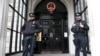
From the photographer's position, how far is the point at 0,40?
3.38m

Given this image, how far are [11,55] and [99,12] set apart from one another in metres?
3.01

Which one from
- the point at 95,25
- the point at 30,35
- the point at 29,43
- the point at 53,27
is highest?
the point at 53,27

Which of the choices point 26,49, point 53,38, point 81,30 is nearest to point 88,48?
point 81,30

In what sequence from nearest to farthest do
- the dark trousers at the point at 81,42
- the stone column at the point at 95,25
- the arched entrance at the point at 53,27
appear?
the stone column at the point at 95,25, the dark trousers at the point at 81,42, the arched entrance at the point at 53,27

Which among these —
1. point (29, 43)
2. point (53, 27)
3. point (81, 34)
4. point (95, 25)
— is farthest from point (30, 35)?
point (53, 27)

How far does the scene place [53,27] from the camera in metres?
7.97

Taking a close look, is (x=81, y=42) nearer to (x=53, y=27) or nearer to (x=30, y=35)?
(x=30, y=35)

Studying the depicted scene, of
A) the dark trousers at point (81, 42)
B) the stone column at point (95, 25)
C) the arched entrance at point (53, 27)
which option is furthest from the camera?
the arched entrance at point (53, 27)

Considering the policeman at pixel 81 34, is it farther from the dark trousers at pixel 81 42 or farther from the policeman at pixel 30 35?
the policeman at pixel 30 35

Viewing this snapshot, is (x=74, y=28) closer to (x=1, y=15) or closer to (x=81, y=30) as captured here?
(x=81, y=30)

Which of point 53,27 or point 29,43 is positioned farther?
point 53,27

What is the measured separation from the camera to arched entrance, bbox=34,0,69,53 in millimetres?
7777

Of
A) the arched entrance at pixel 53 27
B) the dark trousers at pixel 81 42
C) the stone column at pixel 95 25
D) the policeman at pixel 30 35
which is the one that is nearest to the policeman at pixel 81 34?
the dark trousers at pixel 81 42

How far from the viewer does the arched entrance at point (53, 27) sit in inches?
306
